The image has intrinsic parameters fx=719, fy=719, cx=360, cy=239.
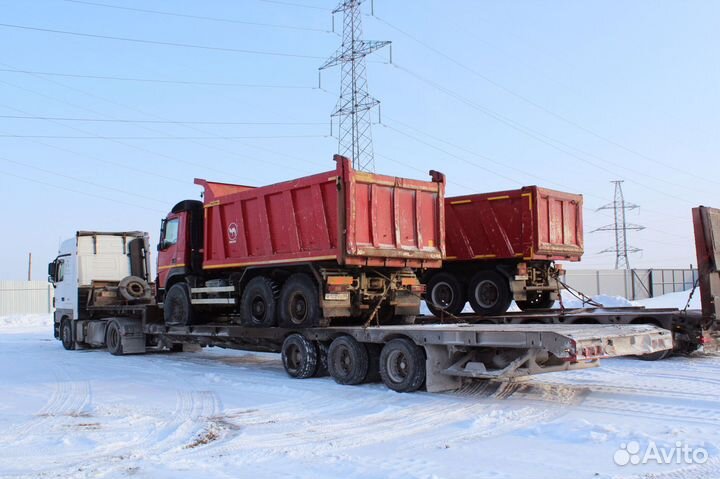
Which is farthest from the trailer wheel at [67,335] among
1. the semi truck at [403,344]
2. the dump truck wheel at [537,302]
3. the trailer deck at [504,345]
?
the dump truck wheel at [537,302]

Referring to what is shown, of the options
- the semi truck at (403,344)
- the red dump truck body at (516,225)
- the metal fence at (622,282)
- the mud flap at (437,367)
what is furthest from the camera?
the metal fence at (622,282)

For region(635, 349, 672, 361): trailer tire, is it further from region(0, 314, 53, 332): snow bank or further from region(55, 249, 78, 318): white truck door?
region(0, 314, 53, 332): snow bank

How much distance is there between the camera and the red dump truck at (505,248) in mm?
15016

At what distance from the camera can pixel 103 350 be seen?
19203 millimetres

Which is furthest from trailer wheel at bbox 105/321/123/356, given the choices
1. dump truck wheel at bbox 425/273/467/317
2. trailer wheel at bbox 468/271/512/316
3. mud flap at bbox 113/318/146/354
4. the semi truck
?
trailer wheel at bbox 468/271/512/316

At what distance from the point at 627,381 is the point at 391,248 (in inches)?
160

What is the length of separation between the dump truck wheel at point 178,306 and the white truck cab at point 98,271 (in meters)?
4.41

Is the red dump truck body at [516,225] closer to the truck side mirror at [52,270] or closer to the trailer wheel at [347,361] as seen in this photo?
the trailer wheel at [347,361]

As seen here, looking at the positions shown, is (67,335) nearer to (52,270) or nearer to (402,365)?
(52,270)

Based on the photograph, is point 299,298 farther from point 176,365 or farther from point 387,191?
point 176,365

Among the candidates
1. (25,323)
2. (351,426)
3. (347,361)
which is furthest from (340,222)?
(25,323)

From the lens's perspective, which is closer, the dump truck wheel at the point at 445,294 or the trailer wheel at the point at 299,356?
the trailer wheel at the point at 299,356

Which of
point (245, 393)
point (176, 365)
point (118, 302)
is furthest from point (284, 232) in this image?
point (118, 302)

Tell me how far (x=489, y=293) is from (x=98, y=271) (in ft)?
35.1
